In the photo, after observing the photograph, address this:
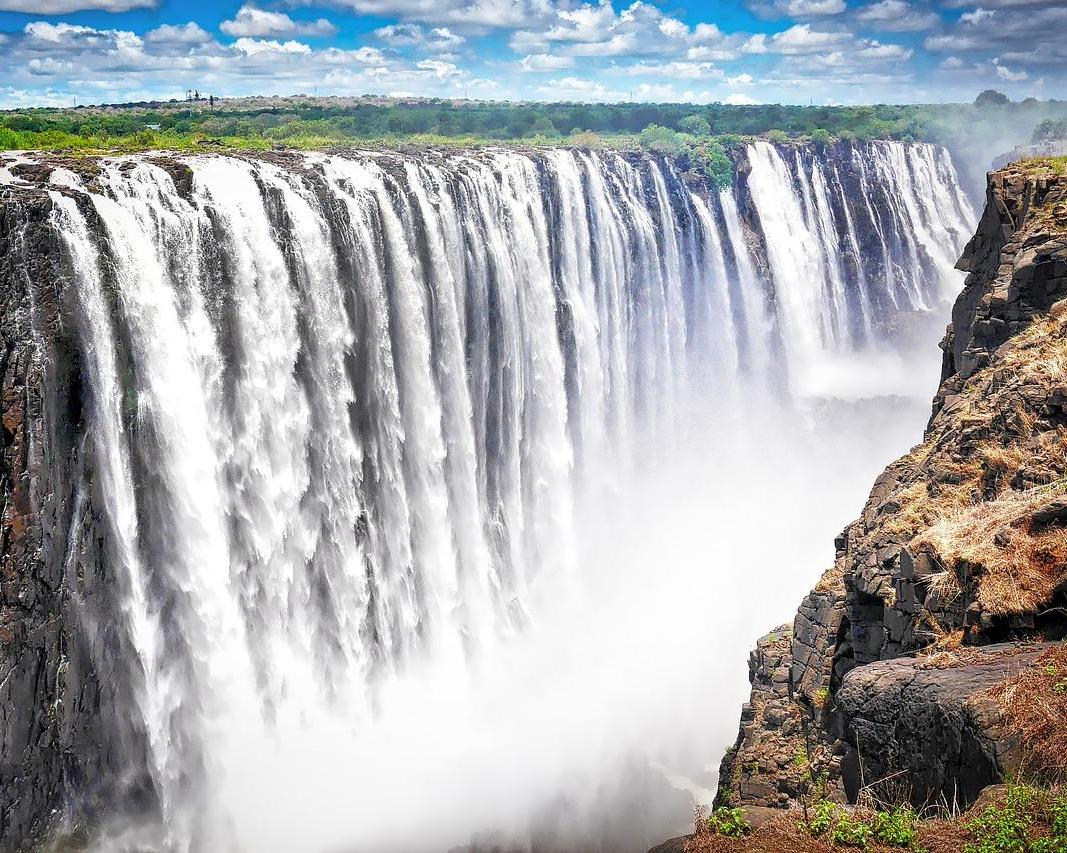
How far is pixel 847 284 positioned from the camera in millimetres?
51438

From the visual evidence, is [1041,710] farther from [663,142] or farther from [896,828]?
[663,142]

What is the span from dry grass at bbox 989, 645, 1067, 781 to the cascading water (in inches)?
457

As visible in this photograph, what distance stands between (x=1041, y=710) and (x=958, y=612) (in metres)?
2.52

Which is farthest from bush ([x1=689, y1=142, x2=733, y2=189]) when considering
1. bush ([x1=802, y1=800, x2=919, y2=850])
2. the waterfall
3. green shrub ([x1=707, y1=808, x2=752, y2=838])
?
bush ([x1=802, y1=800, x2=919, y2=850])

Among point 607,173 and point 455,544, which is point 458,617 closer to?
point 455,544

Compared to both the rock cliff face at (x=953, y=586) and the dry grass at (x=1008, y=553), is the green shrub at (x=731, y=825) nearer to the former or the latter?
the rock cliff face at (x=953, y=586)

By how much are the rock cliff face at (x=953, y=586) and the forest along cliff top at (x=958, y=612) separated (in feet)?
0.08

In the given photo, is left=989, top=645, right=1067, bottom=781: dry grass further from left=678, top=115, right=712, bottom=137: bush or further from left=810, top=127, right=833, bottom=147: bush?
left=678, top=115, right=712, bottom=137: bush

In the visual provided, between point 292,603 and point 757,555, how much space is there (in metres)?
16.1

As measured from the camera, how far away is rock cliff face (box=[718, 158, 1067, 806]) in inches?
449

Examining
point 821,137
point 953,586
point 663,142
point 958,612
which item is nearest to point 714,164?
point 663,142

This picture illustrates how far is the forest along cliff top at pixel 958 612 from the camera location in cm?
1073

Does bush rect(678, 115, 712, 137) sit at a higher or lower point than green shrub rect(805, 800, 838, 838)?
higher

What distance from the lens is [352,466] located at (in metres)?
24.9
